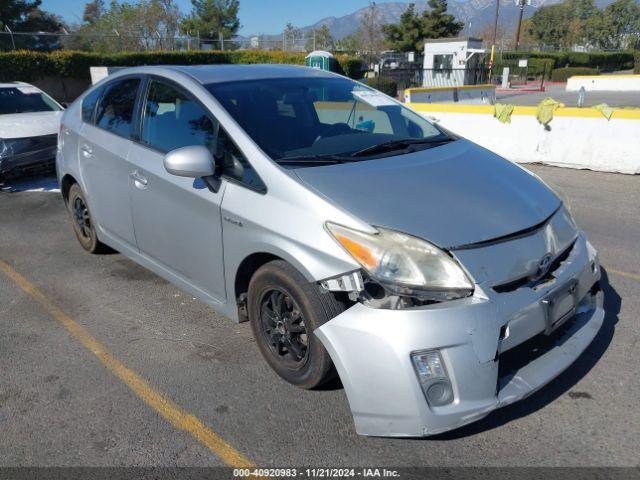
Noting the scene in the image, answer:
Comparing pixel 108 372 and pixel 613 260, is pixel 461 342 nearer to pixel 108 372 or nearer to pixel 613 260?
pixel 108 372

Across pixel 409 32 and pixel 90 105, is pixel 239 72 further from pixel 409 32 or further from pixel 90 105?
pixel 409 32

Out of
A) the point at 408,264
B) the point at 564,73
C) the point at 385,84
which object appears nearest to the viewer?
the point at 408,264

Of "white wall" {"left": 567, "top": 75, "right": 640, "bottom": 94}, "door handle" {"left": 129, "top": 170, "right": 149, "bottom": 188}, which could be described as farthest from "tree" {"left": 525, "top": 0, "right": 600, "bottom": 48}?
"door handle" {"left": 129, "top": 170, "right": 149, "bottom": 188}

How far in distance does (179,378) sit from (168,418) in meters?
0.38

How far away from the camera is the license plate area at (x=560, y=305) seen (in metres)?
2.55

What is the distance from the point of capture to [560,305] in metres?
2.64

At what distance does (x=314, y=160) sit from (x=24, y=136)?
21.5 feet

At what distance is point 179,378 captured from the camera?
3.21 m

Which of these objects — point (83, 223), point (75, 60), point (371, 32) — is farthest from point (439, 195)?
point (371, 32)

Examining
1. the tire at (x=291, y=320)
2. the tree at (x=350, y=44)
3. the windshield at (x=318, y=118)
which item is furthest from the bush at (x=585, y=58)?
the tire at (x=291, y=320)

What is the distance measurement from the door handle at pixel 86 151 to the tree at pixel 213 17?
182ft

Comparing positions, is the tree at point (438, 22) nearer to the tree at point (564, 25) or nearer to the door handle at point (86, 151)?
the tree at point (564, 25)

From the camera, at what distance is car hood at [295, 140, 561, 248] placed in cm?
253

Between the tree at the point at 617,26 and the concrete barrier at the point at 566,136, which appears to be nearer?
the concrete barrier at the point at 566,136
